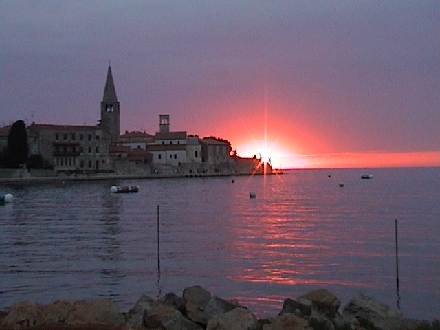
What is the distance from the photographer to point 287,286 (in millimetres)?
17000

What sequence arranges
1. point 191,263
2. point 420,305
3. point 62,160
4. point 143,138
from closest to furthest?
point 420,305 < point 191,263 < point 62,160 < point 143,138

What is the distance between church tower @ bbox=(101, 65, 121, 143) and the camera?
460ft

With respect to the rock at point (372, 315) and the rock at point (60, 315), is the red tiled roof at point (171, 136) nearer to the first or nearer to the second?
the rock at point (372, 315)

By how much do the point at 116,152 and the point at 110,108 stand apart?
13.5 m

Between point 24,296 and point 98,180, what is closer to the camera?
point 24,296

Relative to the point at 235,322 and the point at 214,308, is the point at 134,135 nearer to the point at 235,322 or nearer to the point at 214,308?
the point at 214,308

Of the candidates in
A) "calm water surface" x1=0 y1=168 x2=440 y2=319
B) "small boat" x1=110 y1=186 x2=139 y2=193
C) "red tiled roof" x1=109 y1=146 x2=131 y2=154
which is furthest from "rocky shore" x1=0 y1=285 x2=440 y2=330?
"red tiled roof" x1=109 y1=146 x2=131 y2=154

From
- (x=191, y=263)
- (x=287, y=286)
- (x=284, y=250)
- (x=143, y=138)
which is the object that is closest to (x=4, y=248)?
(x=191, y=263)

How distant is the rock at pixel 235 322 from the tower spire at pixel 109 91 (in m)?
134

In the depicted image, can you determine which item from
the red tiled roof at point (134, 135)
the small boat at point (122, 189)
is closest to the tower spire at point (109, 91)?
the red tiled roof at point (134, 135)

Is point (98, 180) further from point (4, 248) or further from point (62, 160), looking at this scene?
point (4, 248)

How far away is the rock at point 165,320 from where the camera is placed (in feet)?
33.8

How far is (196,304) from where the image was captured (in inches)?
474

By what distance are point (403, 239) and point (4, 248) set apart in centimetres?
1682
